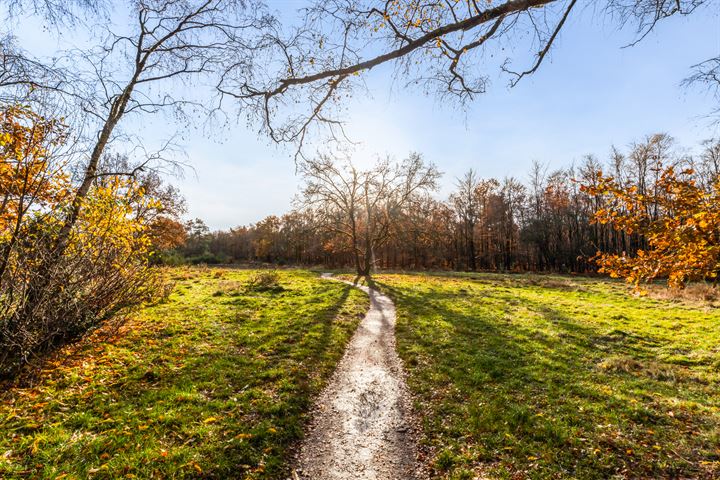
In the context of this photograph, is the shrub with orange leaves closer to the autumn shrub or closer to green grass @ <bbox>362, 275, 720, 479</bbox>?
green grass @ <bbox>362, 275, 720, 479</bbox>

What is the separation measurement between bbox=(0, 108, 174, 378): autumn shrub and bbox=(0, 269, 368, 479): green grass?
2.79ft

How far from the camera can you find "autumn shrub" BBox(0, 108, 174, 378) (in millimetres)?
5270

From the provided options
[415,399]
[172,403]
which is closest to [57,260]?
[172,403]

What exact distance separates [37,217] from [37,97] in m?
2.07

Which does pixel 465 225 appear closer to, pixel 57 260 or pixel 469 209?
pixel 469 209

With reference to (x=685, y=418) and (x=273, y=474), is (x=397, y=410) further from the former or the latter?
(x=685, y=418)

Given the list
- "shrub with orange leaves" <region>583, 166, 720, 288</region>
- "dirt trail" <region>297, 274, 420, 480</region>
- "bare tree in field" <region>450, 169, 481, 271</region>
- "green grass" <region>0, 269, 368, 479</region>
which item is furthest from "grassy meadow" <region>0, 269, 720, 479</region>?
"bare tree in field" <region>450, 169, 481, 271</region>

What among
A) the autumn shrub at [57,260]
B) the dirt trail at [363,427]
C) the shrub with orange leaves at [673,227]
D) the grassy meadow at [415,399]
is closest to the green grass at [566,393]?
the grassy meadow at [415,399]

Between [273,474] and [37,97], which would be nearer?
[273,474]

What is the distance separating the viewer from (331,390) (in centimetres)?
684

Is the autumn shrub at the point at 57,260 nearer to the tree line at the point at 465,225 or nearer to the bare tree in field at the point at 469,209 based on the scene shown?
the tree line at the point at 465,225

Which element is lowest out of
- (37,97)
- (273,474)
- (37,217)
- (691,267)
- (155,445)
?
(273,474)

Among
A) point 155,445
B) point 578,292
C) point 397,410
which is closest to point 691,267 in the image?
point 397,410

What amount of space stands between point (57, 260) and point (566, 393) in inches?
429
